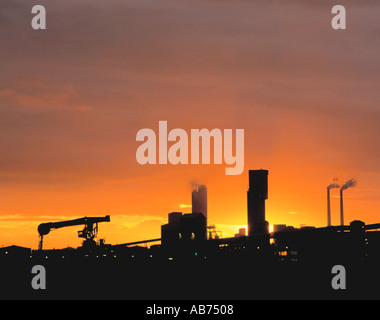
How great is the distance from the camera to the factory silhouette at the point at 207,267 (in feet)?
420

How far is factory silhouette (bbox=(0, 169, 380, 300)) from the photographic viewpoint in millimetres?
128125

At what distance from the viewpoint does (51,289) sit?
494 feet

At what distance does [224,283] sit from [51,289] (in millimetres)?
44016

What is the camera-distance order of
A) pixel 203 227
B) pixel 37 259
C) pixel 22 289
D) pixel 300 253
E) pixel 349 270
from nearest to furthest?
pixel 349 270, pixel 300 253, pixel 22 289, pixel 37 259, pixel 203 227

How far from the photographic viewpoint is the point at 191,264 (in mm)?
152750

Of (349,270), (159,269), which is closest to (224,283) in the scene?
(159,269)

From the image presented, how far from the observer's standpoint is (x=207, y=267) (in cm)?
14850
